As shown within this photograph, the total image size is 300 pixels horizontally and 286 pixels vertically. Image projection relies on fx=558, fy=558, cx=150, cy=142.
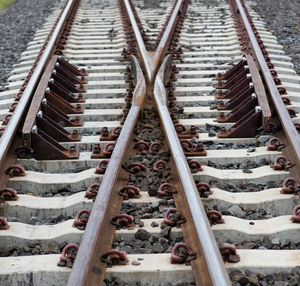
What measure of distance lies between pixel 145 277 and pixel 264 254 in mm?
638

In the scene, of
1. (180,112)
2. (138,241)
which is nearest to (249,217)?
(138,241)

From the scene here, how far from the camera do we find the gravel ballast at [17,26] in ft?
24.7

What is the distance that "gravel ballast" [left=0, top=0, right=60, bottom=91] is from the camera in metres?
7.52

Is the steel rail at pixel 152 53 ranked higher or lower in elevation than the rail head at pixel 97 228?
lower

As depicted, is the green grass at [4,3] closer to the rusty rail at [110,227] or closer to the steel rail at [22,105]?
the steel rail at [22,105]

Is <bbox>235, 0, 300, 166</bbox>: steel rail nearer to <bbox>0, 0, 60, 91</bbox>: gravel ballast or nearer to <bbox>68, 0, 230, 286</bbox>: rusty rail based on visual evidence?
<bbox>68, 0, 230, 286</bbox>: rusty rail

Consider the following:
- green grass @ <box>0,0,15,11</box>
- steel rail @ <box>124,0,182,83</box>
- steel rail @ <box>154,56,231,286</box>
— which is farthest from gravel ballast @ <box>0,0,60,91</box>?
steel rail @ <box>154,56,231,286</box>

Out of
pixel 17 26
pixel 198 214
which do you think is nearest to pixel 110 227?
pixel 198 214

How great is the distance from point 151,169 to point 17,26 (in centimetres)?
658

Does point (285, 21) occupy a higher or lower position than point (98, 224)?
lower

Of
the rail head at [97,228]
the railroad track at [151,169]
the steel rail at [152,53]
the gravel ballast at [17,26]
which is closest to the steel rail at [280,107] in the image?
the railroad track at [151,169]

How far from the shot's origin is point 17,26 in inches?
379

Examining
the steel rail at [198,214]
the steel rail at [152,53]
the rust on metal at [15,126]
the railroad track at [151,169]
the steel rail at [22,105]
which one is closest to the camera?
the steel rail at [198,214]

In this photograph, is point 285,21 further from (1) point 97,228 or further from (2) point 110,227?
(1) point 97,228
